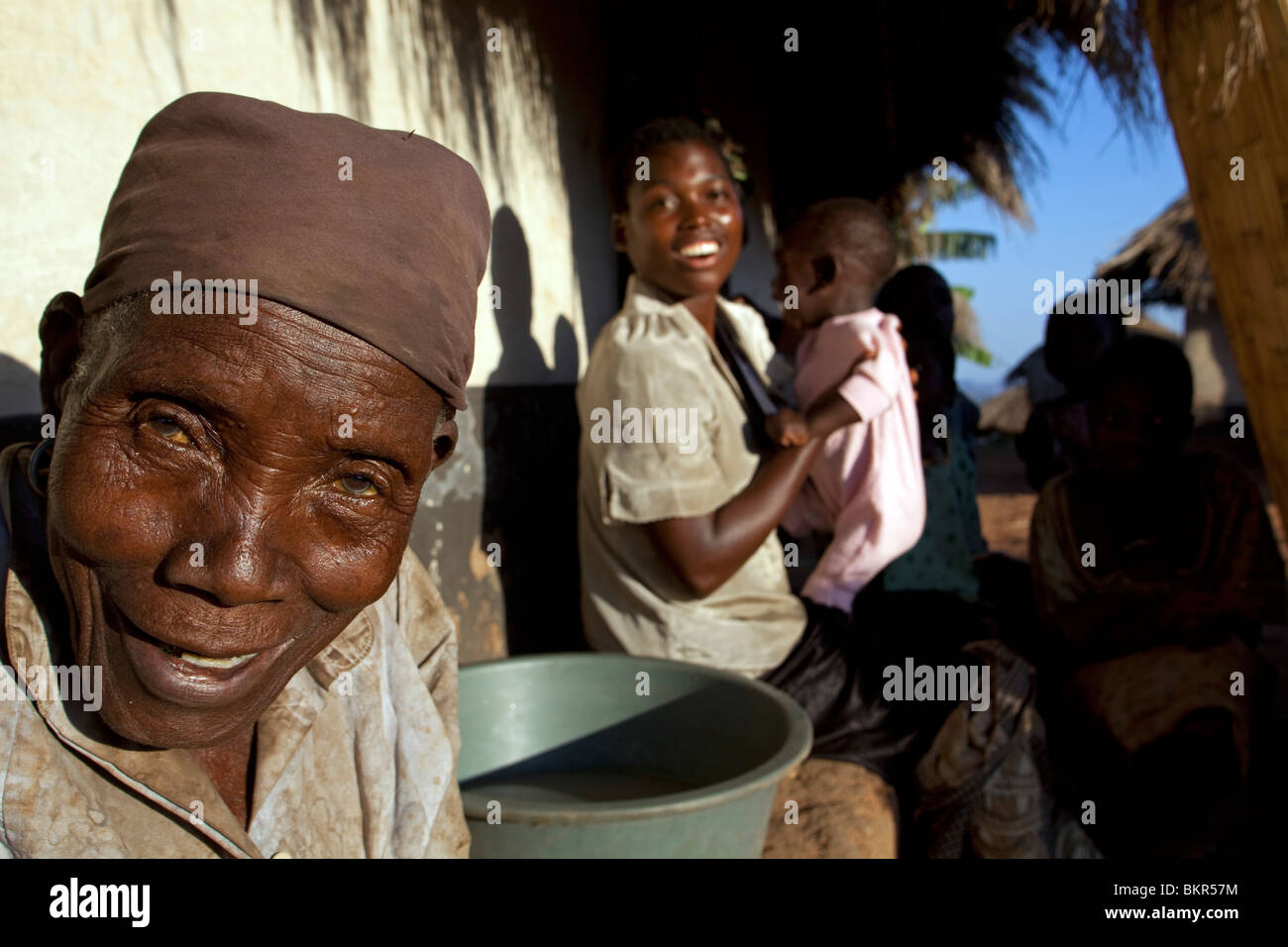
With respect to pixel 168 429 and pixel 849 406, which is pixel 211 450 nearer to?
pixel 168 429

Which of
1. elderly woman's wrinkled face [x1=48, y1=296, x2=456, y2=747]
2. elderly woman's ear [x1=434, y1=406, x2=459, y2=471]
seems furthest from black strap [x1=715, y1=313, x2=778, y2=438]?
elderly woman's wrinkled face [x1=48, y1=296, x2=456, y2=747]

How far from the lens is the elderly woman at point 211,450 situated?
101 cm

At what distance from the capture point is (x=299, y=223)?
1.04 meters

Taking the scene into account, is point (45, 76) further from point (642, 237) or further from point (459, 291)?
point (642, 237)

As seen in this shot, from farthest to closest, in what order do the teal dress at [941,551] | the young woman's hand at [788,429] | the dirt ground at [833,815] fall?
the teal dress at [941,551] < the young woman's hand at [788,429] < the dirt ground at [833,815]

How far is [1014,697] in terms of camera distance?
262 centimetres

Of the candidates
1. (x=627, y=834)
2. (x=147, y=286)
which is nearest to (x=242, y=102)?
(x=147, y=286)

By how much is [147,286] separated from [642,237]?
1818 millimetres

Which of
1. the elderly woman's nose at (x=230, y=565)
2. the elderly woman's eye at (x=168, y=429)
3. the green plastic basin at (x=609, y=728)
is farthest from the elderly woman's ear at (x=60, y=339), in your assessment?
the green plastic basin at (x=609, y=728)

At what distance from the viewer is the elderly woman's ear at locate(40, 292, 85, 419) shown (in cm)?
113

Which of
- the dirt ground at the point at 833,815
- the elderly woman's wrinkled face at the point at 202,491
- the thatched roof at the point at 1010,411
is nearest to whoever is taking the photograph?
the elderly woman's wrinkled face at the point at 202,491

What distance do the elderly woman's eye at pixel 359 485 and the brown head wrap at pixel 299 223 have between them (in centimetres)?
15

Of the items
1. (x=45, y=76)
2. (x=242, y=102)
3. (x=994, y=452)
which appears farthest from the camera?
(x=994, y=452)

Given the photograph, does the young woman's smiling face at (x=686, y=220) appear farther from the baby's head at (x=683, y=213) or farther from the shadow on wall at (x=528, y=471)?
the shadow on wall at (x=528, y=471)
